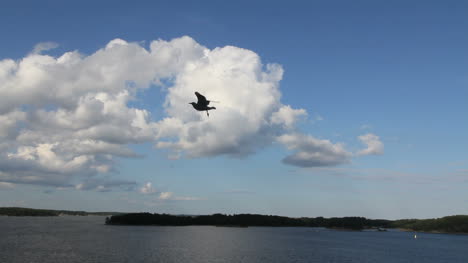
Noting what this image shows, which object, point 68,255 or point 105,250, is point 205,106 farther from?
point 105,250

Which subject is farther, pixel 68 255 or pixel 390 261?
pixel 390 261

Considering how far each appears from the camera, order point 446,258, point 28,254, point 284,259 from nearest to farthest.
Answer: point 28,254, point 284,259, point 446,258

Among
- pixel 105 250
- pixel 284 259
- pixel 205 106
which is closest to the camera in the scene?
pixel 205 106

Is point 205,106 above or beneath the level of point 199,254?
above

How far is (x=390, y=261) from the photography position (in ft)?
299

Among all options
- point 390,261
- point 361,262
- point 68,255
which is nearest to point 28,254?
point 68,255

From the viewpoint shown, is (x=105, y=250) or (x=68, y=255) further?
(x=105, y=250)

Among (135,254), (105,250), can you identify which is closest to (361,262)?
(135,254)

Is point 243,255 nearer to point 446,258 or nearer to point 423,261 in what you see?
point 423,261

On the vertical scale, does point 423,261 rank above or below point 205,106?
below

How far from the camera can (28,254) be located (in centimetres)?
7950

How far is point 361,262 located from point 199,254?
35784mm

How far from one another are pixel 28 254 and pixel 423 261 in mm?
88082

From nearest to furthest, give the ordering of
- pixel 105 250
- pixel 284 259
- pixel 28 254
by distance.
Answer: pixel 28 254, pixel 284 259, pixel 105 250
